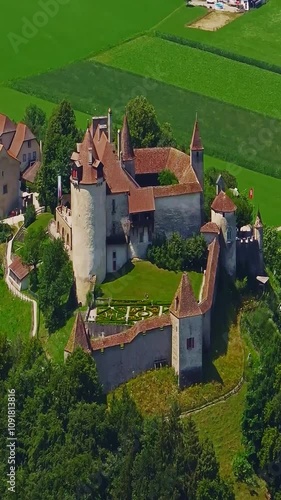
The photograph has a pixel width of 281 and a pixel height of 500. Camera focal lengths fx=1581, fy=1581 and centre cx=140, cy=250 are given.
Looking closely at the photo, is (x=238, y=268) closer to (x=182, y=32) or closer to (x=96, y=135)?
(x=96, y=135)

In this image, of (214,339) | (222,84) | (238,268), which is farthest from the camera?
(222,84)

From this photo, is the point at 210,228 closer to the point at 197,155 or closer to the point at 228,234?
the point at 228,234

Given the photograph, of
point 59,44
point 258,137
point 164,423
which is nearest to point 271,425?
point 164,423

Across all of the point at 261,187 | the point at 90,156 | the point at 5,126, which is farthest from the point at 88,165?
the point at 261,187

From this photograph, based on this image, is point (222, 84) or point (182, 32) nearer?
point (222, 84)

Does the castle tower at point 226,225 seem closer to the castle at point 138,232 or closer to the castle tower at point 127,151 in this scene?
the castle at point 138,232

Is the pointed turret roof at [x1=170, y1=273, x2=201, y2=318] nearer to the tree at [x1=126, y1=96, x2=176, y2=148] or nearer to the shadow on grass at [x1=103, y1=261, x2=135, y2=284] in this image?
the shadow on grass at [x1=103, y1=261, x2=135, y2=284]

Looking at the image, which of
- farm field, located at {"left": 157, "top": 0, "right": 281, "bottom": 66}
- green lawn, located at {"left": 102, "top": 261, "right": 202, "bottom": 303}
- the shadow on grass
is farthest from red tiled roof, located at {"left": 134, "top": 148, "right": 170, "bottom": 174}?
farm field, located at {"left": 157, "top": 0, "right": 281, "bottom": 66}
